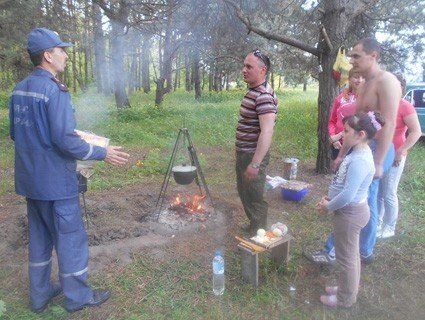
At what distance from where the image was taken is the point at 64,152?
→ 2.60m

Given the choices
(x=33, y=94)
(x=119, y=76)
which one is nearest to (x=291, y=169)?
(x=33, y=94)

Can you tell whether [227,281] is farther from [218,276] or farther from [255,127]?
[255,127]

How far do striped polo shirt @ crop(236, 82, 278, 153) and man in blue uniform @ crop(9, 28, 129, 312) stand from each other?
1366mm

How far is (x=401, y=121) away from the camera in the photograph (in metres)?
3.67

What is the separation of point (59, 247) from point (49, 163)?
2.19ft

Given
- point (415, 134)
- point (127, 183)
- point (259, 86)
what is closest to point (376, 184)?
point (415, 134)

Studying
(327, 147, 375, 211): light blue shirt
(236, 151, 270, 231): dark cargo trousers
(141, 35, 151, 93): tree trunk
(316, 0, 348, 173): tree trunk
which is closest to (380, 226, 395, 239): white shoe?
(236, 151, 270, 231): dark cargo trousers

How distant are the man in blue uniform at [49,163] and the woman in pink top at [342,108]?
269 centimetres

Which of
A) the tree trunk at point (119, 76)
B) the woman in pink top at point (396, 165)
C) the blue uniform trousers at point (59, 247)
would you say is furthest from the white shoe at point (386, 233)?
the tree trunk at point (119, 76)

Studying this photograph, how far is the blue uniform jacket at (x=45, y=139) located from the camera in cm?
252

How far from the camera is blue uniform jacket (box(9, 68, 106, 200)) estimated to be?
2.52 meters

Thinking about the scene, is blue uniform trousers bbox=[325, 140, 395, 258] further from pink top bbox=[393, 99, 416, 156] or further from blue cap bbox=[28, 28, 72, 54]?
blue cap bbox=[28, 28, 72, 54]

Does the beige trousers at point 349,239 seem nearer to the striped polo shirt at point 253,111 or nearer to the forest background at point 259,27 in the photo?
the striped polo shirt at point 253,111

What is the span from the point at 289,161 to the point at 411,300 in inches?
130
